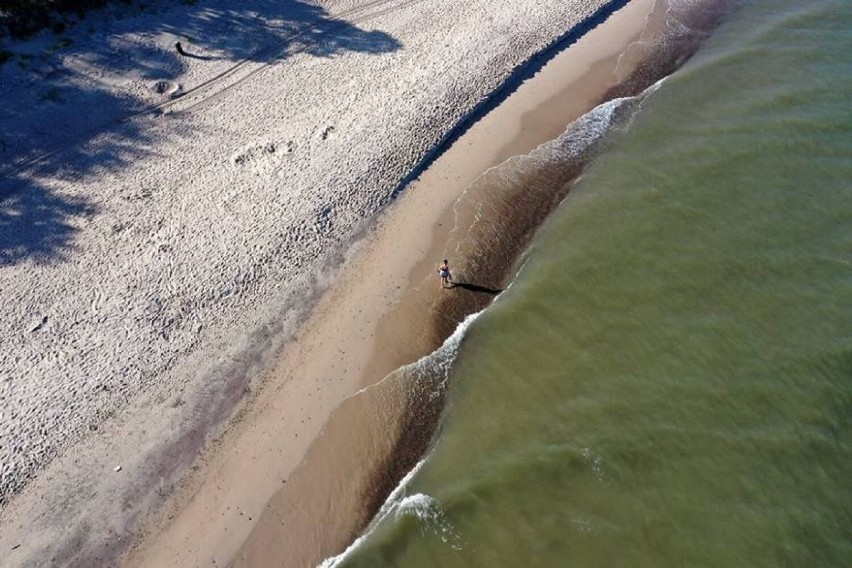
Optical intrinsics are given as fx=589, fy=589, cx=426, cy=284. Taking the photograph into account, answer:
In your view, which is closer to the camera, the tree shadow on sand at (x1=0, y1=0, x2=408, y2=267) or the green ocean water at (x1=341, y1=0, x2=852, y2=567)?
the green ocean water at (x1=341, y1=0, x2=852, y2=567)

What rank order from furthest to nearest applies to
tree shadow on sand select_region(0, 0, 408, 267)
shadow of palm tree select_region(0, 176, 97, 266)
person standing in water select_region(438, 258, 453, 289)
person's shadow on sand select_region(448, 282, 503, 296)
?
tree shadow on sand select_region(0, 0, 408, 267) → person's shadow on sand select_region(448, 282, 503, 296) → shadow of palm tree select_region(0, 176, 97, 266) → person standing in water select_region(438, 258, 453, 289)

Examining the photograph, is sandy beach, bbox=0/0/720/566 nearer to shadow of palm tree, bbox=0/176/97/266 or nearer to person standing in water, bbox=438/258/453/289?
shadow of palm tree, bbox=0/176/97/266

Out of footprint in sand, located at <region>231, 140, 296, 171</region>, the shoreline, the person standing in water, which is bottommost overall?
the shoreline

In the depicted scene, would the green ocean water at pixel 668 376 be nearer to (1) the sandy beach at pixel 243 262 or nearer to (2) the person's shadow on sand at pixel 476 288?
(2) the person's shadow on sand at pixel 476 288

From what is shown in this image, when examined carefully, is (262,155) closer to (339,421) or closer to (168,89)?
(168,89)

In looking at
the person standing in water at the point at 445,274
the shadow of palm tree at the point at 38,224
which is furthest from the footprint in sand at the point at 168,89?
the person standing in water at the point at 445,274

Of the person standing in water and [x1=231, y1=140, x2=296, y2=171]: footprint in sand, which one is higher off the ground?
[x1=231, y1=140, x2=296, y2=171]: footprint in sand

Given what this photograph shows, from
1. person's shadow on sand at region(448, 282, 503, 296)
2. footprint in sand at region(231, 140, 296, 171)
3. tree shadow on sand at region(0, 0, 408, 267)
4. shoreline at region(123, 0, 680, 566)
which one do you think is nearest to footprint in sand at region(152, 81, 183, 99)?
tree shadow on sand at region(0, 0, 408, 267)

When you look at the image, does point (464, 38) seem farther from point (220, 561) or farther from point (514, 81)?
point (220, 561)

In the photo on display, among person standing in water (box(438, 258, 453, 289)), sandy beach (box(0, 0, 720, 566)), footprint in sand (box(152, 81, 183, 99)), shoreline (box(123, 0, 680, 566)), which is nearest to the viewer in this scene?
shoreline (box(123, 0, 680, 566))

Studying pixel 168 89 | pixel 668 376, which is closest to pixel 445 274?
pixel 668 376
